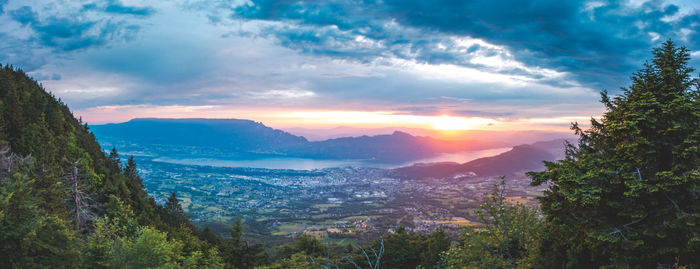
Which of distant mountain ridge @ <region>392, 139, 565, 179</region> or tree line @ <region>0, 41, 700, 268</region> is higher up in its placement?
tree line @ <region>0, 41, 700, 268</region>

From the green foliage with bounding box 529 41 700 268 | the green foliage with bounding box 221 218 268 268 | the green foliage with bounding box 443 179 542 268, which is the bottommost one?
the green foliage with bounding box 221 218 268 268

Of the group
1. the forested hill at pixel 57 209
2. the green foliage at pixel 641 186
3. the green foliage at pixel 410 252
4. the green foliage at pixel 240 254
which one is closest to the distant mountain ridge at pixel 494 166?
the green foliage at pixel 410 252

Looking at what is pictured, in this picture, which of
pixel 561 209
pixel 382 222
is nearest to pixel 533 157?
pixel 382 222

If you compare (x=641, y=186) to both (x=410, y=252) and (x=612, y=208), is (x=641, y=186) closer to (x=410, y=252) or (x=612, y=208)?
(x=612, y=208)

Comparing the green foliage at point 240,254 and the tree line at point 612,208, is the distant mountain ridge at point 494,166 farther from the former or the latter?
the tree line at point 612,208

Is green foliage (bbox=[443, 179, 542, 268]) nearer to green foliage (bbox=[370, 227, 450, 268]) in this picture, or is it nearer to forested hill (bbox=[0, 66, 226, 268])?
green foliage (bbox=[370, 227, 450, 268])

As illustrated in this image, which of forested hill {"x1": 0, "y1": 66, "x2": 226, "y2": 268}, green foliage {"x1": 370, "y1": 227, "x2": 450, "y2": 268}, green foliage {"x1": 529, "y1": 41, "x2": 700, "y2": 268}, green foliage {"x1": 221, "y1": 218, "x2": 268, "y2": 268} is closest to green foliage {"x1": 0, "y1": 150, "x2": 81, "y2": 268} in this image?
forested hill {"x1": 0, "y1": 66, "x2": 226, "y2": 268}
